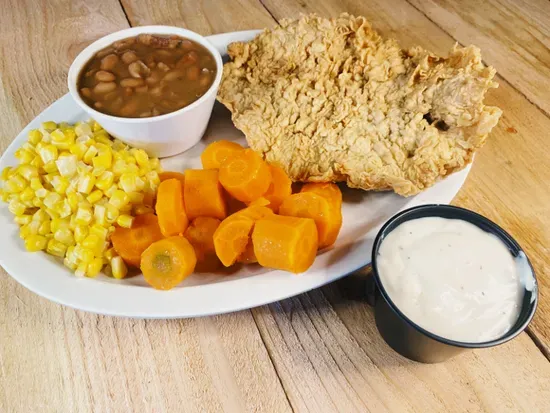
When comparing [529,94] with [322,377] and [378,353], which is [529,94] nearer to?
Result: [378,353]

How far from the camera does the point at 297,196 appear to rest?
2.06 m

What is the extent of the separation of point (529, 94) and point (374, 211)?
57.5 inches

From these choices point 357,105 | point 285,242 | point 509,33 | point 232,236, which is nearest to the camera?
point 285,242

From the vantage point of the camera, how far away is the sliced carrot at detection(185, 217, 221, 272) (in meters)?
2.08

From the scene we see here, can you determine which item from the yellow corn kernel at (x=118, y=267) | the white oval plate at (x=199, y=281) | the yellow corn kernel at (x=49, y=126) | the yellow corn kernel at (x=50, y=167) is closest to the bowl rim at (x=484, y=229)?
the white oval plate at (x=199, y=281)

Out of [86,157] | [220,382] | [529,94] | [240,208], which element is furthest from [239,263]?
[529,94]

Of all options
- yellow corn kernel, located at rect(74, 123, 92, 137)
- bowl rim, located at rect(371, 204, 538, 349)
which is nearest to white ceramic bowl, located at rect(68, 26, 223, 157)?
yellow corn kernel, located at rect(74, 123, 92, 137)

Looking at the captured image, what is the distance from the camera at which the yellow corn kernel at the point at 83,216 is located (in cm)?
206

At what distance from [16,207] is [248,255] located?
1.00 meters

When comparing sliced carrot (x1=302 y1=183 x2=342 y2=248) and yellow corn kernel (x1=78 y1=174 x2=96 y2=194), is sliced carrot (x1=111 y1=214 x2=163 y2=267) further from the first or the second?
sliced carrot (x1=302 y1=183 x2=342 y2=248)

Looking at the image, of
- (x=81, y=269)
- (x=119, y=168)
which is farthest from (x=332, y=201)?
(x=81, y=269)

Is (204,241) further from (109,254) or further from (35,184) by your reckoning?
(35,184)

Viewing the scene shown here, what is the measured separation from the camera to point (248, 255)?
2.03 meters

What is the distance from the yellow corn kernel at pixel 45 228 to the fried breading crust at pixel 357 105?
92 centimetres
